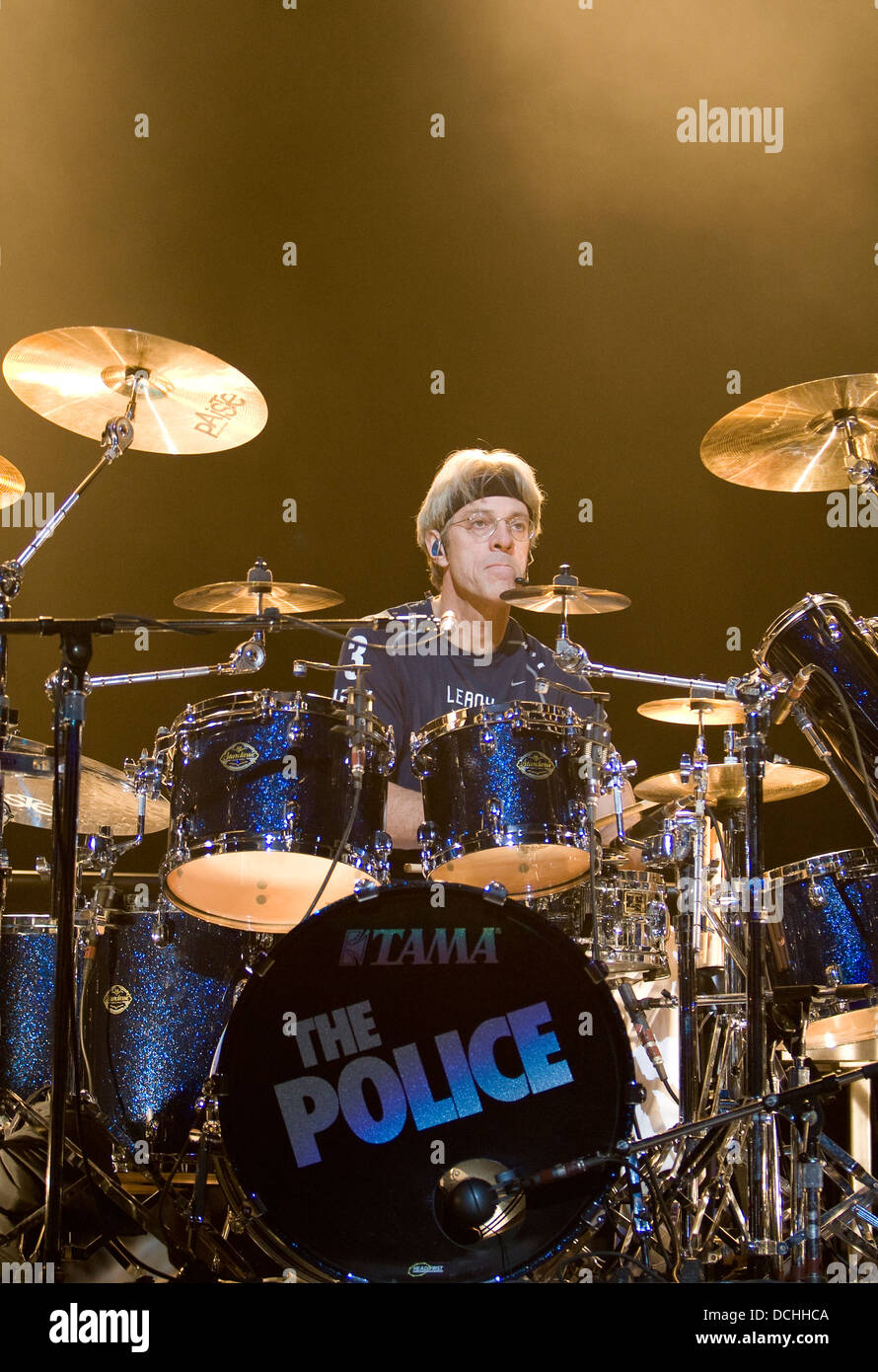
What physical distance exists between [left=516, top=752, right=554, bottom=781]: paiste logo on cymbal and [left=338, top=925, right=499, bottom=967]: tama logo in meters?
0.50

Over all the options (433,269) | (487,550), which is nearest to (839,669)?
(487,550)

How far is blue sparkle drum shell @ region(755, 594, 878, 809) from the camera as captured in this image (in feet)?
9.57

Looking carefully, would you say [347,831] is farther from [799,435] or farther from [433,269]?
[433,269]

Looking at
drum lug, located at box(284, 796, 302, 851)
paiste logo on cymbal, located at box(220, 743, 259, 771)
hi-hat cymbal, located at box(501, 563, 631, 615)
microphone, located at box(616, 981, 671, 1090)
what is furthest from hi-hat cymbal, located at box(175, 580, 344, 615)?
microphone, located at box(616, 981, 671, 1090)

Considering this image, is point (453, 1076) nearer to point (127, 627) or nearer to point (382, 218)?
point (127, 627)

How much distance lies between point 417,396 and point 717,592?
1315mm

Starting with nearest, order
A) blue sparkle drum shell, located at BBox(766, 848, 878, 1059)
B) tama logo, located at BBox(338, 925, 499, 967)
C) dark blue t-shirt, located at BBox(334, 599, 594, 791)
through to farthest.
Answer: tama logo, located at BBox(338, 925, 499, 967) → blue sparkle drum shell, located at BBox(766, 848, 878, 1059) → dark blue t-shirt, located at BBox(334, 599, 594, 791)

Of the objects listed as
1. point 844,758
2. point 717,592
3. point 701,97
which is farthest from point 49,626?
point 701,97

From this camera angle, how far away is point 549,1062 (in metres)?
2.60

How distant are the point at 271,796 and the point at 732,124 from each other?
3.06 meters

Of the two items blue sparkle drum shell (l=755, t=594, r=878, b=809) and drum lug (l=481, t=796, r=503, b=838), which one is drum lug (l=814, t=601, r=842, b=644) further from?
drum lug (l=481, t=796, r=503, b=838)

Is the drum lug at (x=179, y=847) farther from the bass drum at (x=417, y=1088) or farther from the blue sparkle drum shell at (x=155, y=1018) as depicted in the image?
the blue sparkle drum shell at (x=155, y=1018)

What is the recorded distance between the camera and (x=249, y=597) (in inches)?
158

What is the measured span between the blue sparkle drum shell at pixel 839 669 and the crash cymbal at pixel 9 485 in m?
2.03
